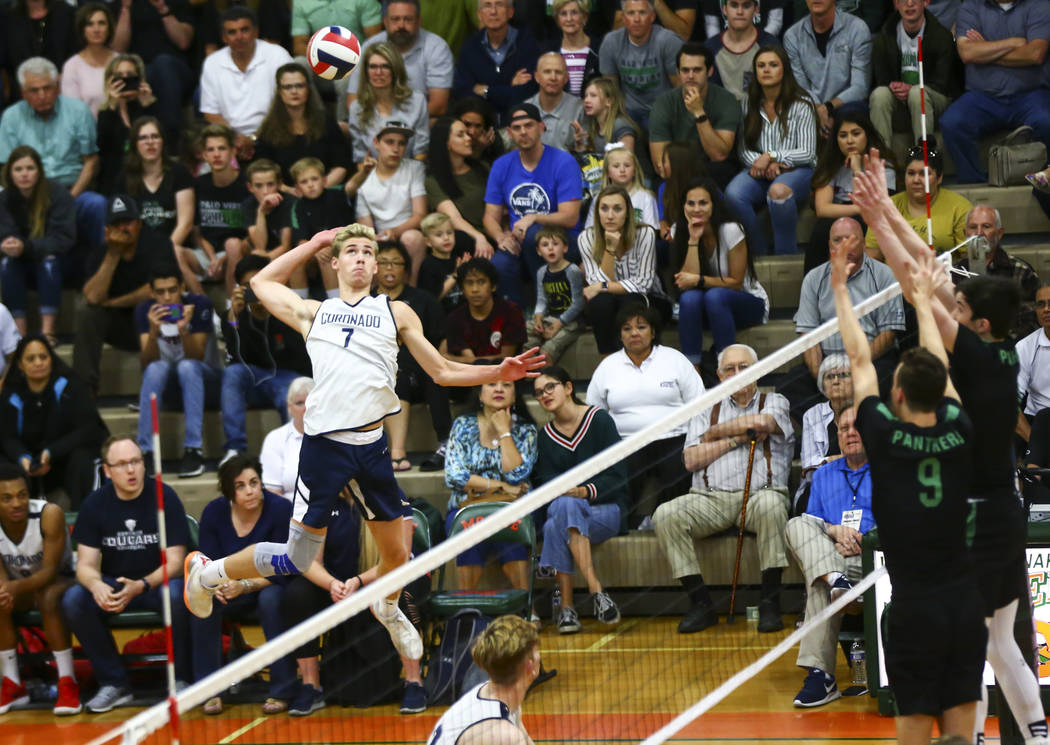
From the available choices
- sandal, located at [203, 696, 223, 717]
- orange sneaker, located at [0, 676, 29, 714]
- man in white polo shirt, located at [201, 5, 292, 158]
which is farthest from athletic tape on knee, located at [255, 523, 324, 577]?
man in white polo shirt, located at [201, 5, 292, 158]

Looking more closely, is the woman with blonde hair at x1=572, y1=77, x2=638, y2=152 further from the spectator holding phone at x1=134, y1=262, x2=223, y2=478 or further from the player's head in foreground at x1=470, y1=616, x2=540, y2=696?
the player's head in foreground at x1=470, y1=616, x2=540, y2=696

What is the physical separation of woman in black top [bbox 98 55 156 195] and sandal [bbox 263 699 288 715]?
6.62 meters

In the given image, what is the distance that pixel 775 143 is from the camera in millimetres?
12031

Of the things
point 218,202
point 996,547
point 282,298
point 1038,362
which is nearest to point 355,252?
point 282,298

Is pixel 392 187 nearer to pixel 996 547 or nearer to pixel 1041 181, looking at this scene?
pixel 1041 181

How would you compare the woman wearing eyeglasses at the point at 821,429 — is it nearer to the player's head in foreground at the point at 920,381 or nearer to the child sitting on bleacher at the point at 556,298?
the player's head in foreground at the point at 920,381

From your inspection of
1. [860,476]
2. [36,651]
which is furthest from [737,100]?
[36,651]

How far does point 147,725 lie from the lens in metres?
4.80

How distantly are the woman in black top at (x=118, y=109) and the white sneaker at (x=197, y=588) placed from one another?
6.42m

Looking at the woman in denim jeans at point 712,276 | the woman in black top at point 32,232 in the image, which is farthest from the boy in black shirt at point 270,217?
the woman in denim jeans at point 712,276

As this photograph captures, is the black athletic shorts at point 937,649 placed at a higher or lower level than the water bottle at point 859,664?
higher

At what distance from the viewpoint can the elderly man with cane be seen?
300 inches

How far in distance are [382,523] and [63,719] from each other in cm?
A: 362

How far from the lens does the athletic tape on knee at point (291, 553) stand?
7613mm
